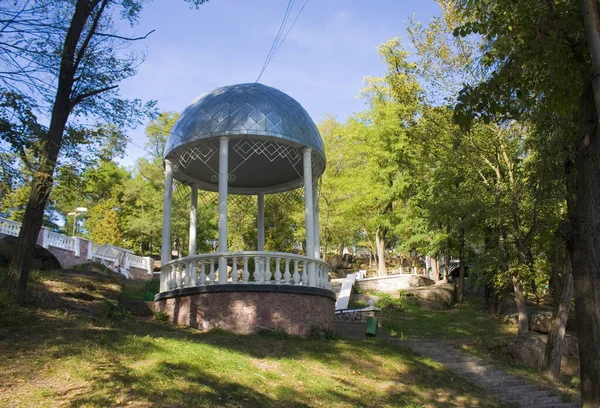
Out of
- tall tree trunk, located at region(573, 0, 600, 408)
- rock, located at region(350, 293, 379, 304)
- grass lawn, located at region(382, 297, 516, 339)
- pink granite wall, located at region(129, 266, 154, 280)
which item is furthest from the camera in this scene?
pink granite wall, located at region(129, 266, 154, 280)

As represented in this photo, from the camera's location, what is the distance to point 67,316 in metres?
10.2

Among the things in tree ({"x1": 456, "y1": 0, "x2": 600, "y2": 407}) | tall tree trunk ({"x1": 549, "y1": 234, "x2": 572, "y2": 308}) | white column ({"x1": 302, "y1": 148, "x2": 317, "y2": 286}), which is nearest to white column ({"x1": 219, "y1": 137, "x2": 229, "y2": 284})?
white column ({"x1": 302, "y1": 148, "x2": 317, "y2": 286})

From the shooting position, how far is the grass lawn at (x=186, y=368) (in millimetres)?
6637

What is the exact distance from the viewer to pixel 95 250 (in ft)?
80.3

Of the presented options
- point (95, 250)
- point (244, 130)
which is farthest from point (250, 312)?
point (95, 250)

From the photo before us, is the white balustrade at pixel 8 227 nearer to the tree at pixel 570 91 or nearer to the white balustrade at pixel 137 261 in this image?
the white balustrade at pixel 137 261

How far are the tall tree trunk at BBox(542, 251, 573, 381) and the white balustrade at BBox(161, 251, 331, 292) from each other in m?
5.31

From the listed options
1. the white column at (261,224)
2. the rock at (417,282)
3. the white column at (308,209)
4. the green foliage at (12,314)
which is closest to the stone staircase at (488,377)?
the white column at (308,209)

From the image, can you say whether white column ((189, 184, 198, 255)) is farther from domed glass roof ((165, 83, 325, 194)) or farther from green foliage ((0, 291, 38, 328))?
green foliage ((0, 291, 38, 328))

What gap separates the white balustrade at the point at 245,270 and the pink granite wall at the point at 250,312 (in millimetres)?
319

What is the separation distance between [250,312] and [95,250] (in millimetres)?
15139

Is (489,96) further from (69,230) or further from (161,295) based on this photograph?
(69,230)

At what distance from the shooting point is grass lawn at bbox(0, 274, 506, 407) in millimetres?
6637

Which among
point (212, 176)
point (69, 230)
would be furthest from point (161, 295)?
point (69, 230)
